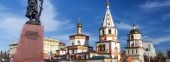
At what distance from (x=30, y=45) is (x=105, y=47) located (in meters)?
48.7

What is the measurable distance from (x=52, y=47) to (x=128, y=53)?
33.9 metres

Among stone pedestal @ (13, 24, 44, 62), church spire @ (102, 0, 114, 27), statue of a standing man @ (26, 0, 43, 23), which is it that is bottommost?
stone pedestal @ (13, 24, 44, 62)

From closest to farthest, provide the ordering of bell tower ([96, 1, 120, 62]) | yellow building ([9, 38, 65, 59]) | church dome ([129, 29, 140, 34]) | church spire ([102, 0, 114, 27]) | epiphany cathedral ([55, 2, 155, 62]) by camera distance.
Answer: epiphany cathedral ([55, 2, 155, 62]) < bell tower ([96, 1, 120, 62]) < church spire ([102, 0, 114, 27]) < church dome ([129, 29, 140, 34]) < yellow building ([9, 38, 65, 59])

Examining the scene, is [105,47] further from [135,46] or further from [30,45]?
[30,45]

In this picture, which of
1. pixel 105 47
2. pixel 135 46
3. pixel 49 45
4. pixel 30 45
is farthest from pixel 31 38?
pixel 49 45

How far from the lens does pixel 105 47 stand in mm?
75000

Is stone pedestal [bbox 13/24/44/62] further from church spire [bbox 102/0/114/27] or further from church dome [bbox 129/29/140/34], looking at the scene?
church dome [bbox 129/29/140/34]

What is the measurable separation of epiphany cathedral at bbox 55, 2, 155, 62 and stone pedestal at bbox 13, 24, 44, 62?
1707 inches

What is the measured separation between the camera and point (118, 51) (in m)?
75.4

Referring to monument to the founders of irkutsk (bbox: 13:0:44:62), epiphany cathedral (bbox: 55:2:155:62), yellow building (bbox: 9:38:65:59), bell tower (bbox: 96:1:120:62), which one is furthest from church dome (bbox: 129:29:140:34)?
monument to the founders of irkutsk (bbox: 13:0:44:62)

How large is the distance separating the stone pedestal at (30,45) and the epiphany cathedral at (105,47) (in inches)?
1707

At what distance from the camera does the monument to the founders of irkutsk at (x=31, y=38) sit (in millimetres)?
26969

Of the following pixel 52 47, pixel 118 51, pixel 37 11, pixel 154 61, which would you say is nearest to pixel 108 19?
pixel 118 51

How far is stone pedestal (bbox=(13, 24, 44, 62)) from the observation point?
2692 centimetres
